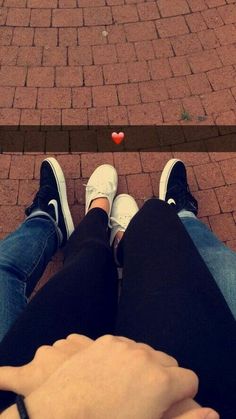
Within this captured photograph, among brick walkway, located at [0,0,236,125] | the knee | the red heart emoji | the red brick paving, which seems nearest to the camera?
the knee

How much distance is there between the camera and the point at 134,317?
74.5 inches

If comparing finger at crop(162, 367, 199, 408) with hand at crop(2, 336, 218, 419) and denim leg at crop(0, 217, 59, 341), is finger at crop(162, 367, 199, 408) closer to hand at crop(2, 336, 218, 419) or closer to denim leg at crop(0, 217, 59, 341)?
hand at crop(2, 336, 218, 419)

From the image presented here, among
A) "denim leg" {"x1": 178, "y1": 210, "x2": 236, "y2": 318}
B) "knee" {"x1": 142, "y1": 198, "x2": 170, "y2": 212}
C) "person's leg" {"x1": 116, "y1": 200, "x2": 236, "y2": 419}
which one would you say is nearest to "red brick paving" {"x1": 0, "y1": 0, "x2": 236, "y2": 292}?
"denim leg" {"x1": 178, "y1": 210, "x2": 236, "y2": 318}

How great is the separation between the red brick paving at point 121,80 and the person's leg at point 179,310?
42.4 inches

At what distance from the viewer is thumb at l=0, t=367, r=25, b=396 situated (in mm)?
1138

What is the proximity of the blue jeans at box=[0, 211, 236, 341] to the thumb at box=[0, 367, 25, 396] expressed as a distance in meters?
1.01

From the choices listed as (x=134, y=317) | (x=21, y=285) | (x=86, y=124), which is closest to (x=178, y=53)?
(x=86, y=124)

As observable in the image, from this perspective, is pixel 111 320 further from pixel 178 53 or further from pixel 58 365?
pixel 178 53

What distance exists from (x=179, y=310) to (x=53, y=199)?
5.17 feet

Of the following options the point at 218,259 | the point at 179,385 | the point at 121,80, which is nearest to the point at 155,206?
the point at 218,259

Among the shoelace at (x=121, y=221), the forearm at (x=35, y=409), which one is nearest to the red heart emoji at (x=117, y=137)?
the shoelace at (x=121, y=221)

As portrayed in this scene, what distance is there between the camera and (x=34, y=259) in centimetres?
270

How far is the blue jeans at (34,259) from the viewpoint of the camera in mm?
2338

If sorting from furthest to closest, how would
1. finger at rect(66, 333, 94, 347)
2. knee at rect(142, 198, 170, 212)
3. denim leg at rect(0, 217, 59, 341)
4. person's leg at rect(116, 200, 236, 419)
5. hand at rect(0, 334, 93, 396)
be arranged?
knee at rect(142, 198, 170, 212) → denim leg at rect(0, 217, 59, 341) → person's leg at rect(116, 200, 236, 419) → finger at rect(66, 333, 94, 347) → hand at rect(0, 334, 93, 396)
